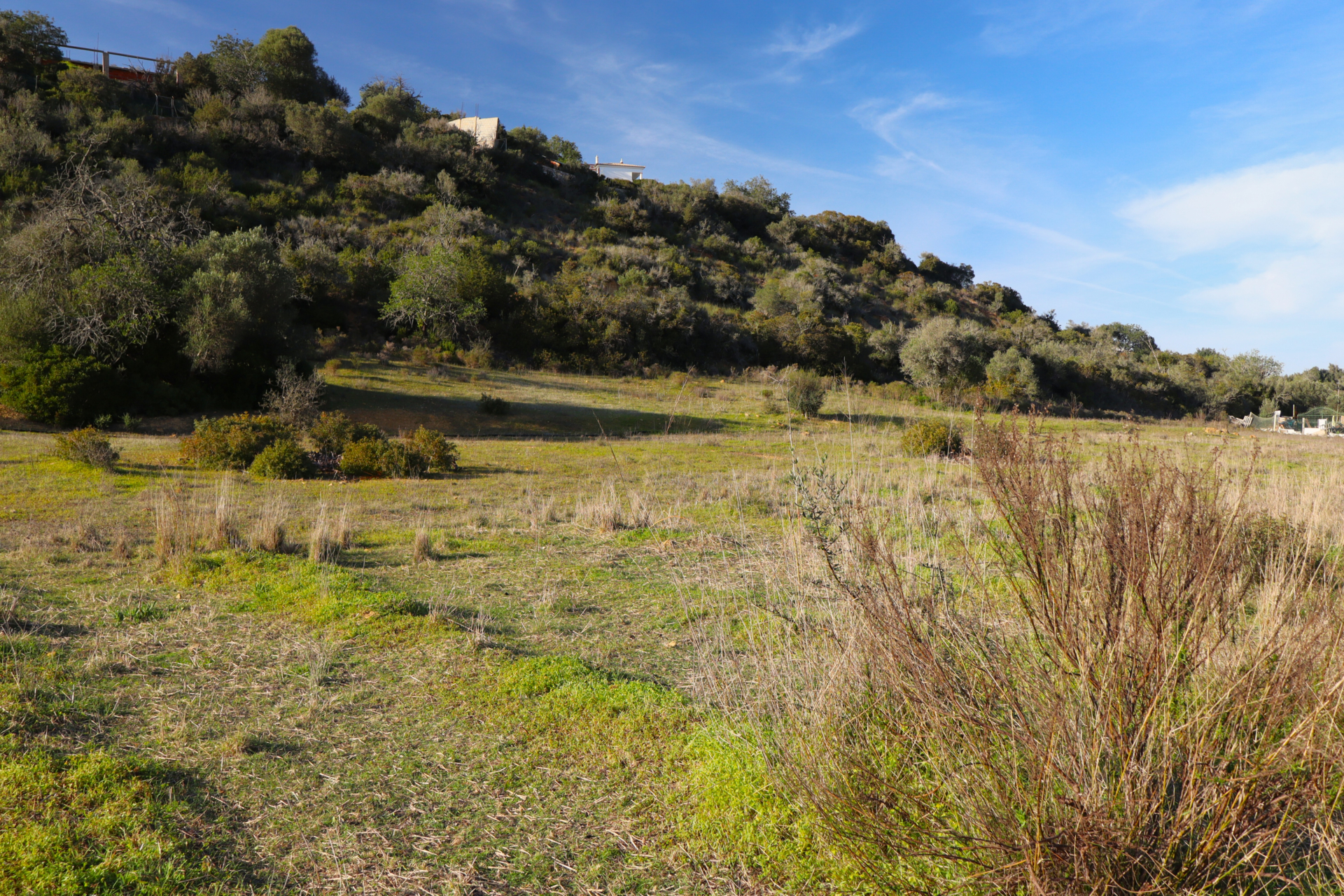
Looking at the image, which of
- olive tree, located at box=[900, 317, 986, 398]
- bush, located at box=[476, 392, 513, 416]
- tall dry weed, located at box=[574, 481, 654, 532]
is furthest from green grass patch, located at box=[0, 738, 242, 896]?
olive tree, located at box=[900, 317, 986, 398]

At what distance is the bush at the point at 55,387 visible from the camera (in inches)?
611

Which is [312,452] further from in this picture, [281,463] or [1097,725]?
[1097,725]

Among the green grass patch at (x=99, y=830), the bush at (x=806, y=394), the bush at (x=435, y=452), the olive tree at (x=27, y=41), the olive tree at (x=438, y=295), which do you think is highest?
the olive tree at (x=27, y=41)

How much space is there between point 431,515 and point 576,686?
19.2 ft

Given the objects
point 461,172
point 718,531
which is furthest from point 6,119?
point 718,531

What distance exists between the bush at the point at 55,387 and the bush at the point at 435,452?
28.1 ft

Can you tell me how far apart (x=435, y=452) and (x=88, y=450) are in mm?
5273

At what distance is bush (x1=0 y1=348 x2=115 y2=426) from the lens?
50.9ft

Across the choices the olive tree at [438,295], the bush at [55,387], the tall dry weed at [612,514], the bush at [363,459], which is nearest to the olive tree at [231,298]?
the bush at [55,387]

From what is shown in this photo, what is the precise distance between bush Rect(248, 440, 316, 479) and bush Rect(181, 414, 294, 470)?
0.34m

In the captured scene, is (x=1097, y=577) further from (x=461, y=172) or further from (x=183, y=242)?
(x=461, y=172)

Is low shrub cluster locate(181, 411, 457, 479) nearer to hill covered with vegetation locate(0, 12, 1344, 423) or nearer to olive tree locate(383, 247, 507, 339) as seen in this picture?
hill covered with vegetation locate(0, 12, 1344, 423)

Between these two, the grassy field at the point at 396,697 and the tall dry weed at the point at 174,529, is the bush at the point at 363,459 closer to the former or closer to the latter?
the grassy field at the point at 396,697

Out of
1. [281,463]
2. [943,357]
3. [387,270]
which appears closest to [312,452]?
[281,463]
